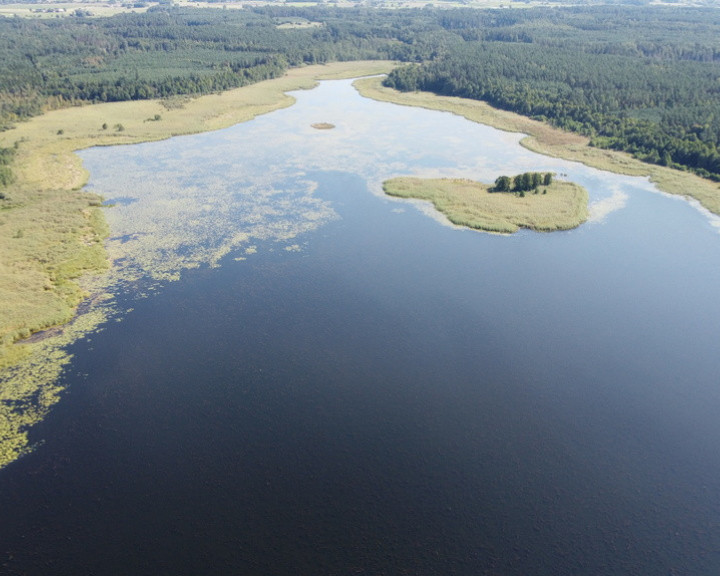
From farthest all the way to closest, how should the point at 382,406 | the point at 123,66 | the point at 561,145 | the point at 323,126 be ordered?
the point at 123,66, the point at 323,126, the point at 561,145, the point at 382,406

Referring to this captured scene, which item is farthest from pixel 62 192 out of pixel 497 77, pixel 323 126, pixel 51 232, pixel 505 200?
pixel 497 77

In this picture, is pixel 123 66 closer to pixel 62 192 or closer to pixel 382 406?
pixel 62 192

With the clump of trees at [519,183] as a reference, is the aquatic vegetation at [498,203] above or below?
below

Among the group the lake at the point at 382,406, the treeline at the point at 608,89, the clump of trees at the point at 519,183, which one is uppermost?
the treeline at the point at 608,89

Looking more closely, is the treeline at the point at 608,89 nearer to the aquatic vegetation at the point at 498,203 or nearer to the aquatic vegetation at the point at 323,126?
the aquatic vegetation at the point at 498,203

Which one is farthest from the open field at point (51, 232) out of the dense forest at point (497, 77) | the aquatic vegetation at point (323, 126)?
the aquatic vegetation at point (323, 126)

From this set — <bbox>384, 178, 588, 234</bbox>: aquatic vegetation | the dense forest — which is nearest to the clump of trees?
<bbox>384, 178, 588, 234</bbox>: aquatic vegetation

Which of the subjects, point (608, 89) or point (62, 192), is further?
point (608, 89)

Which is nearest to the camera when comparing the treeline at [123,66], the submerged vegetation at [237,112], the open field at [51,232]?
the open field at [51,232]
